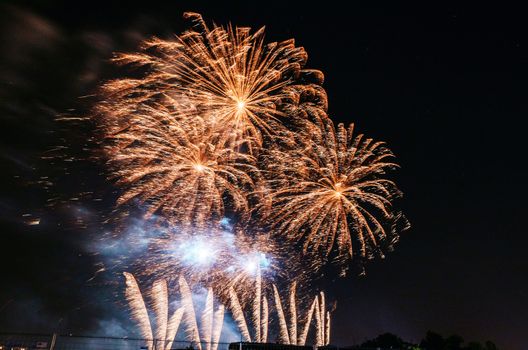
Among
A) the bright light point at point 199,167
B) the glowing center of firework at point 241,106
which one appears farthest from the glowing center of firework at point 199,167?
the glowing center of firework at point 241,106

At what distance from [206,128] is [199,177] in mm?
2655

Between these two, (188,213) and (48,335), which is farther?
(188,213)

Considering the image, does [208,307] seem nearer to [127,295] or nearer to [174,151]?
[127,295]

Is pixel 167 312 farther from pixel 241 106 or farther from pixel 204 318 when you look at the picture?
pixel 241 106

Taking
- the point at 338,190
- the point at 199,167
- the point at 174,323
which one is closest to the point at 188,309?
the point at 174,323

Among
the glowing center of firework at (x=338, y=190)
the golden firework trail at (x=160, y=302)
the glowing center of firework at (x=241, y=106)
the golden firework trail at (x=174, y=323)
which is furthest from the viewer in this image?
the golden firework trail at (x=174, y=323)

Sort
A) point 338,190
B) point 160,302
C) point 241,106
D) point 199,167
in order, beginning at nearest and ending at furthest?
1. point 241,106
2. point 199,167
3. point 338,190
4. point 160,302

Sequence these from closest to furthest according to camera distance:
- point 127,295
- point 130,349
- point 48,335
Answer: point 48,335 < point 130,349 < point 127,295

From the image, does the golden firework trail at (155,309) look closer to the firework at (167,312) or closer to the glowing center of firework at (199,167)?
the firework at (167,312)

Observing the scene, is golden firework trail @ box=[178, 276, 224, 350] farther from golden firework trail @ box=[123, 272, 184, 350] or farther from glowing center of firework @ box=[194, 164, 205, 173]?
glowing center of firework @ box=[194, 164, 205, 173]

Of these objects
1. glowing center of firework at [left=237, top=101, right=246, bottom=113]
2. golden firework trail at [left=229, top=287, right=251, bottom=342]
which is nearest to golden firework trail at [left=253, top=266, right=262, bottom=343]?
golden firework trail at [left=229, top=287, right=251, bottom=342]

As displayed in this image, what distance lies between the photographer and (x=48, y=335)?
45.5 ft

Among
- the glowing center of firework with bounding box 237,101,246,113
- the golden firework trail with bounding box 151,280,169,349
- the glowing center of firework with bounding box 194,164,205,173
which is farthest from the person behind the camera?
the golden firework trail with bounding box 151,280,169,349

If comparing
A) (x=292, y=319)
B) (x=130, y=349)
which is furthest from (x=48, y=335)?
(x=292, y=319)
